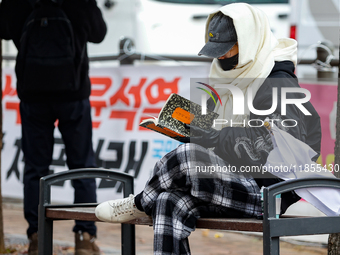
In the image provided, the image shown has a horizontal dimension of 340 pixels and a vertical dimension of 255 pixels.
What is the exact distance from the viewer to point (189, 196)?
7.82ft

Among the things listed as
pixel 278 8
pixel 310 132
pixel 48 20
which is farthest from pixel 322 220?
pixel 278 8

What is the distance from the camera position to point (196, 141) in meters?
2.39

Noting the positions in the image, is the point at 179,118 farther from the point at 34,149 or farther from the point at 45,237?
the point at 34,149

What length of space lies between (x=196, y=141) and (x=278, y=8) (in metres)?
4.57

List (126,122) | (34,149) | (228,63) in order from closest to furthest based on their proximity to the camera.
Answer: (228,63) → (34,149) → (126,122)

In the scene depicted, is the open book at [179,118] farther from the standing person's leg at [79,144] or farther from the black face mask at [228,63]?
the standing person's leg at [79,144]

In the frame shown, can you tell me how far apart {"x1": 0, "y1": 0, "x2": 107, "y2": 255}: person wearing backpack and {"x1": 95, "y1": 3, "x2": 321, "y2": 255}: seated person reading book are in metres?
1.08

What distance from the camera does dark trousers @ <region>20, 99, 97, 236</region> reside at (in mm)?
3559

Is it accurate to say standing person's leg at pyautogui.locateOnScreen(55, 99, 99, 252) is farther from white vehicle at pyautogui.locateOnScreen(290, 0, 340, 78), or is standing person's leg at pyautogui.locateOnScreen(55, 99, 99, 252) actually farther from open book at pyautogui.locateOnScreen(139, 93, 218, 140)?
white vehicle at pyautogui.locateOnScreen(290, 0, 340, 78)

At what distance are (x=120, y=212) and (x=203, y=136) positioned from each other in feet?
1.99

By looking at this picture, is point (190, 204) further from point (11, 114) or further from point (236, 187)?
point (11, 114)

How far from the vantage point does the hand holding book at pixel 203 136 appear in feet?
7.75

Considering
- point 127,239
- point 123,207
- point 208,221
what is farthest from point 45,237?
point 208,221

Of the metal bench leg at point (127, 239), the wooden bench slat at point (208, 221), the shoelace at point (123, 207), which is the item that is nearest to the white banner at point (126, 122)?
the metal bench leg at point (127, 239)
